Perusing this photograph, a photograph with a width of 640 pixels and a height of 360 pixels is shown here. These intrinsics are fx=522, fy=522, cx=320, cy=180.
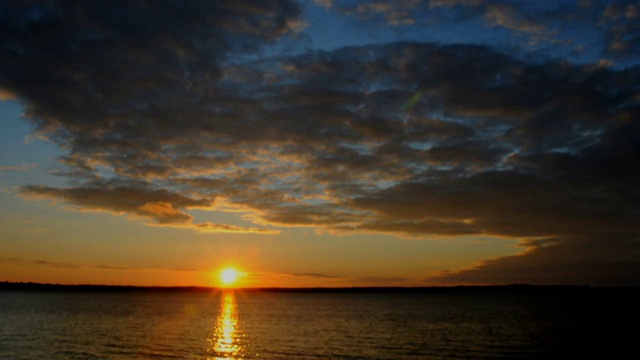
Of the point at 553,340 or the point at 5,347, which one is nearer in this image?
the point at 5,347

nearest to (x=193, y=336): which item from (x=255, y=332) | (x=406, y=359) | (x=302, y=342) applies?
(x=255, y=332)

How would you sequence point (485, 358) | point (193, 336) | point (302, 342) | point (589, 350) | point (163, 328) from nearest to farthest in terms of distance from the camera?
point (485, 358) → point (589, 350) → point (302, 342) → point (193, 336) → point (163, 328)

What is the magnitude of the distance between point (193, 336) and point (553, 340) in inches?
1843

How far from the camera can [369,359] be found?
1988 inches

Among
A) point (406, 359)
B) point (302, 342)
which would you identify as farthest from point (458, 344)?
point (302, 342)

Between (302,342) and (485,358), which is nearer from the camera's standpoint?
(485,358)

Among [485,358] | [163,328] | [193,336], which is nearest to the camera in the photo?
[485,358]

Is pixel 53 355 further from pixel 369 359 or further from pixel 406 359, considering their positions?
pixel 406 359

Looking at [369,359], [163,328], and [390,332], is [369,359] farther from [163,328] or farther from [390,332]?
[163,328]

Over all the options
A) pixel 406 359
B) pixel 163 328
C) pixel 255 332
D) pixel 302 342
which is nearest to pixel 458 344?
pixel 406 359

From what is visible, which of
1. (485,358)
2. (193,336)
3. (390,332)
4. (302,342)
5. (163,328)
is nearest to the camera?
(485,358)

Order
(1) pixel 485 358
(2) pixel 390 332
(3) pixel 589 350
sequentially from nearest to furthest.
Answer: (1) pixel 485 358
(3) pixel 589 350
(2) pixel 390 332

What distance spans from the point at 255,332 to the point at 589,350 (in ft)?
146

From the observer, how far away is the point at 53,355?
51.1 meters
